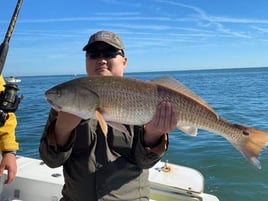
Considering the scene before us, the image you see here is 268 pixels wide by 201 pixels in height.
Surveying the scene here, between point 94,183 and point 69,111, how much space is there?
1.97 feet

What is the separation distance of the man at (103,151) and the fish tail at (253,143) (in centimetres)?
61

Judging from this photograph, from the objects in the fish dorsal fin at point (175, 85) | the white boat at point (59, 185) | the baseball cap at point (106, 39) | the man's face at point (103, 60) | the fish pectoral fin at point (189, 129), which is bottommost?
the white boat at point (59, 185)

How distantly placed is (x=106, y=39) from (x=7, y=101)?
1.29m

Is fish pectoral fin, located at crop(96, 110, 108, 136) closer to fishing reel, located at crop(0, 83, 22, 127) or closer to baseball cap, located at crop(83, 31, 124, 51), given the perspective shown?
baseball cap, located at crop(83, 31, 124, 51)

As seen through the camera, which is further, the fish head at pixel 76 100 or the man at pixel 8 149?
the man at pixel 8 149

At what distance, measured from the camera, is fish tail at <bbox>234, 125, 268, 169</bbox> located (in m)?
2.65

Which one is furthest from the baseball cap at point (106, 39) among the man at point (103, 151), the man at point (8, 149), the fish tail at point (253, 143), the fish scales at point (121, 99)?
the man at point (8, 149)

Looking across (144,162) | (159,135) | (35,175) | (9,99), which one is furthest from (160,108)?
(35,175)

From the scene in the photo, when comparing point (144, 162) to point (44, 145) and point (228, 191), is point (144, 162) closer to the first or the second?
point (44, 145)

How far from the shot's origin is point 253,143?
106 inches

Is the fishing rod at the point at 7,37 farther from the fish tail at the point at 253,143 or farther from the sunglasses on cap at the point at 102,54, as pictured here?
the fish tail at the point at 253,143

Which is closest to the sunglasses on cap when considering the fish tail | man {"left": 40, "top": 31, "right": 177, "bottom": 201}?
man {"left": 40, "top": 31, "right": 177, "bottom": 201}

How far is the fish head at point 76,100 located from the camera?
2422 millimetres

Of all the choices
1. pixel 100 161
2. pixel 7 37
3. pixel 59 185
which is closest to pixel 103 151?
pixel 100 161
